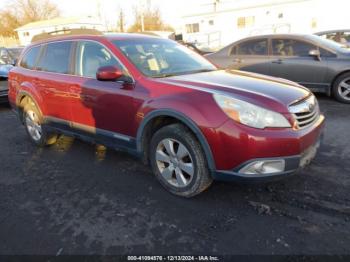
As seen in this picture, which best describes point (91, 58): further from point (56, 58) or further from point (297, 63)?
point (297, 63)

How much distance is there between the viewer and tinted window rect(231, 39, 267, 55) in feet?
25.3

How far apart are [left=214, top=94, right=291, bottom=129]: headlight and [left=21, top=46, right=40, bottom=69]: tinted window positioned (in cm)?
369

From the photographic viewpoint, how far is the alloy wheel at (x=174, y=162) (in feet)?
10.4

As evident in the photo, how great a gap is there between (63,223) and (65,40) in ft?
8.85

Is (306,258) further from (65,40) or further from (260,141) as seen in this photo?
(65,40)

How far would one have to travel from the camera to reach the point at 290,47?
7.30 m

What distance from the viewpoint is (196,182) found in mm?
3137

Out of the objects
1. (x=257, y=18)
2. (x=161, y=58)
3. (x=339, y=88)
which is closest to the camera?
(x=161, y=58)

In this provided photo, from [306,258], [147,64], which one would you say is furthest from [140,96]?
[306,258]

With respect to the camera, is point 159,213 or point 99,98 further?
point 99,98

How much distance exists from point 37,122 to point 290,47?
5.67 metres

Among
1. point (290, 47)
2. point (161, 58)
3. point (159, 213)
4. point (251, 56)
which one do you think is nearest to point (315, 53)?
point (290, 47)

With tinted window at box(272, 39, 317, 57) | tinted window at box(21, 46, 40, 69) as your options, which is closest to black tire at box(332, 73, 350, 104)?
tinted window at box(272, 39, 317, 57)

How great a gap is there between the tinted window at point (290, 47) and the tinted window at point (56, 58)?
198 inches
